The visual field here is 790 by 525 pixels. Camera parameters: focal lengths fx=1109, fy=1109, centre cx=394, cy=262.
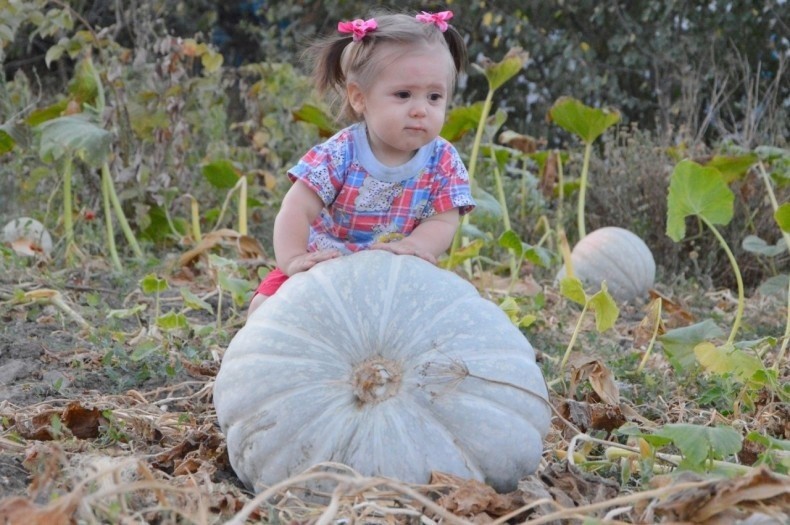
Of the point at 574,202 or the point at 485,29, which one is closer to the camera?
the point at 574,202

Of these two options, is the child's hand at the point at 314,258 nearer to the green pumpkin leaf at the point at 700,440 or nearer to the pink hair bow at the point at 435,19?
the pink hair bow at the point at 435,19

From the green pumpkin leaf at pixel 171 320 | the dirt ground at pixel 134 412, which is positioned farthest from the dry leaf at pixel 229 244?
the green pumpkin leaf at pixel 171 320

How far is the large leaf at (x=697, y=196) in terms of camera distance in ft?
10.6

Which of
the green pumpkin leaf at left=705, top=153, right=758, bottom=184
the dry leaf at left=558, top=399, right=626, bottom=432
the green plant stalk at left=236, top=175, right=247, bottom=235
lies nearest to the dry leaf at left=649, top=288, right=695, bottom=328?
the green pumpkin leaf at left=705, top=153, right=758, bottom=184

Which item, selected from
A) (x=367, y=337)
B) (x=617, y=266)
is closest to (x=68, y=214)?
(x=617, y=266)

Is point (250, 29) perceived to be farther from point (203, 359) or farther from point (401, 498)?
point (401, 498)

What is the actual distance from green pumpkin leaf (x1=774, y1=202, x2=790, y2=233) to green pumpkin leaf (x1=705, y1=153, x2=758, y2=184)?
4.47 feet

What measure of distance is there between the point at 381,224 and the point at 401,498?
3.33ft

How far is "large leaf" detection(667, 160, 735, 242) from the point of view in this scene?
3.23 m

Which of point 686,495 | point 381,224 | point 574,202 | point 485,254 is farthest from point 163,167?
point 686,495

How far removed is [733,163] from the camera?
4.85m

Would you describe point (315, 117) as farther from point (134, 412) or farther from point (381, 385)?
point (381, 385)

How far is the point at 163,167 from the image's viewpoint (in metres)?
5.68

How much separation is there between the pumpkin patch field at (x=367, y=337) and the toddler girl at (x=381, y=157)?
0.40 meters
